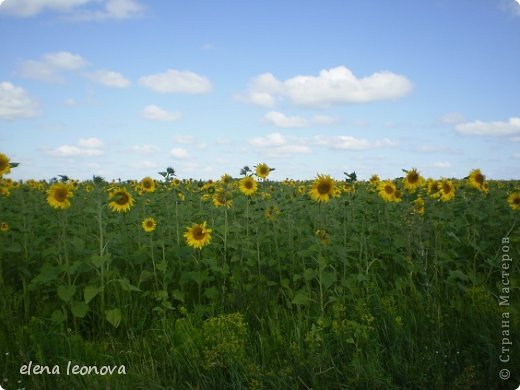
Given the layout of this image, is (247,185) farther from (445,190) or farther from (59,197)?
(445,190)

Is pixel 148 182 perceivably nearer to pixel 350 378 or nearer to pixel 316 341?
pixel 316 341

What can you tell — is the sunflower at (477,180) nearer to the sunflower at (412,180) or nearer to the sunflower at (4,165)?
the sunflower at (412,180)

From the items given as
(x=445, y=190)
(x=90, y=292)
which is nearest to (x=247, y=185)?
(x=445, y=190)

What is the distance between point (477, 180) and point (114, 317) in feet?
17.4

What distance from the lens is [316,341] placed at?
3580 mm

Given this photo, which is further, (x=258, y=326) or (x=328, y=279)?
(x=328, y=279)

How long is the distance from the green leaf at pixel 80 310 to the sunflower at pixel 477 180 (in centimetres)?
534

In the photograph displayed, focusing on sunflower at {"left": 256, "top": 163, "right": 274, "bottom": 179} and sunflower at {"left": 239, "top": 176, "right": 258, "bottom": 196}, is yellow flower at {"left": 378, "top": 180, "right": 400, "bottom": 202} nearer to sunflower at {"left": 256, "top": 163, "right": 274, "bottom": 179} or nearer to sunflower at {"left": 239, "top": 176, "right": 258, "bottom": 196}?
sunflower at {"left": 256, "top": 163, "right": 274, "bottom": 179}

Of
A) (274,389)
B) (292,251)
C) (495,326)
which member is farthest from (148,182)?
(495,326)

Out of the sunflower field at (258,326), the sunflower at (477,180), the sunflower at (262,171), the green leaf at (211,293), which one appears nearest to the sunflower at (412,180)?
the sunflower field at (258,326)

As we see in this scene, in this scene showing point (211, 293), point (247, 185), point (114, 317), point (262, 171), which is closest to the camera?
point (114, 317)

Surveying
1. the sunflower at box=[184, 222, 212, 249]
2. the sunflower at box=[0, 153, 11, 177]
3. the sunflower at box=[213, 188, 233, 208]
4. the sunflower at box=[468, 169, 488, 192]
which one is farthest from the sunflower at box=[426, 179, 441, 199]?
the sunflower at box=[0, 153, 11, 177]

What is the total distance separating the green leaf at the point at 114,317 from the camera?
163 inches

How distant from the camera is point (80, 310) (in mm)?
4199
